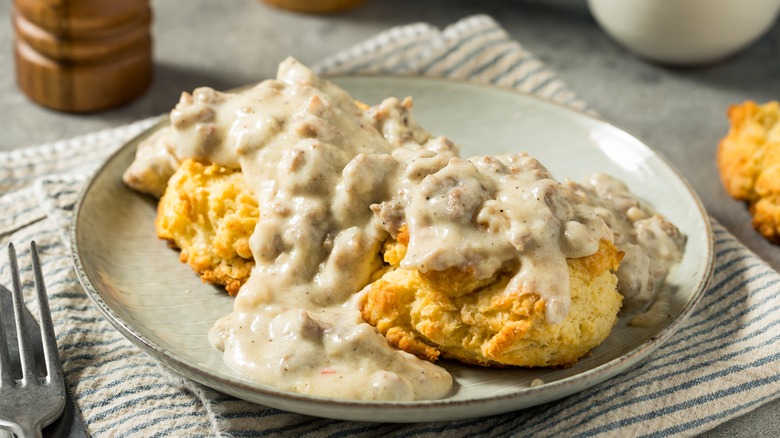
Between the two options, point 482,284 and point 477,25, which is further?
point 477,25

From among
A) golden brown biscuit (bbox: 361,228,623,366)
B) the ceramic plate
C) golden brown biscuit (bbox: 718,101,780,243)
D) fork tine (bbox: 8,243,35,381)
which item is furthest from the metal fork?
golden brown biscuit (bbox: 718,101,780,243)

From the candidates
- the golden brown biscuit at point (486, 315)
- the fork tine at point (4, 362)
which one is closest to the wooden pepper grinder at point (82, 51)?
the fork tine at point (4, 362)

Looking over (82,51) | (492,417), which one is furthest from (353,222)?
(82,51)

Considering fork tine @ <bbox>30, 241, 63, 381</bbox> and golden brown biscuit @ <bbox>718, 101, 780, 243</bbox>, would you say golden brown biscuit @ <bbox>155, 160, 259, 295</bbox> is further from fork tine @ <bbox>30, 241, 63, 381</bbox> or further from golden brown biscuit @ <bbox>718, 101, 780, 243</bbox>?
golden brown biscuit @ <bbox>718, 101, 780, 243</bbox>

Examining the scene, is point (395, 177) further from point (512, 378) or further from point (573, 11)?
point (573, 11)

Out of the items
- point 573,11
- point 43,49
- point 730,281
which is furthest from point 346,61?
point 730,281

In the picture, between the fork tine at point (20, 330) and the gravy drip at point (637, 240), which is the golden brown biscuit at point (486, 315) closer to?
the gravy drip at point (637, 240)
